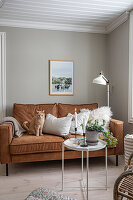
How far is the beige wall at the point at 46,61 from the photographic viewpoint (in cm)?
378

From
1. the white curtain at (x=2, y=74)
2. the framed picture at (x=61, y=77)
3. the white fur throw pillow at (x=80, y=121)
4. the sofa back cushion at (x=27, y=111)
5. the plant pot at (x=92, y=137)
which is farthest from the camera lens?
the framed picture at (x=61, y=77)

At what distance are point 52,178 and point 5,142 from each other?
809mm

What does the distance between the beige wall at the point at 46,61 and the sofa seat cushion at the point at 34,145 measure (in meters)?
1.23

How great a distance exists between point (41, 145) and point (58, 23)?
8.16 feet

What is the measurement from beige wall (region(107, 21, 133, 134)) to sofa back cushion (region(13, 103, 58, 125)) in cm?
126

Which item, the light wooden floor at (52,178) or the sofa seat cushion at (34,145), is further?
the sofa seat cushion at (34,145)

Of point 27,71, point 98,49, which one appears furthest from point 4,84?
point 98,49

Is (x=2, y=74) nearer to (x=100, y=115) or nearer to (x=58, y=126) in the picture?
(x=58, y=126)

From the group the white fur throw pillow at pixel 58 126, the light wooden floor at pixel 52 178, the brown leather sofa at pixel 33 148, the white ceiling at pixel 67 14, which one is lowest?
the light wooden floor at pixel 52 178

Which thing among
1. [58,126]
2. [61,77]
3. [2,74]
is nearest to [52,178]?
[58,126]

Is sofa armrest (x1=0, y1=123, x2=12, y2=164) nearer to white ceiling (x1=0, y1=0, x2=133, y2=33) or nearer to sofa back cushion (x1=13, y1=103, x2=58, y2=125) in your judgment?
sofa back cushion (x1=13, y1=103, x2=58, y2=125)

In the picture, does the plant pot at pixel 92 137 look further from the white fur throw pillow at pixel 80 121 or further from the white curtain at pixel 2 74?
the white curtain at pixel 2 74

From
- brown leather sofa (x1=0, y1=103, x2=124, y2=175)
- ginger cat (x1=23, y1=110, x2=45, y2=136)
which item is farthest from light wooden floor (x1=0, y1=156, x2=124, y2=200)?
ginger cat (x1=23, y1=110, x2=45, y2=136)

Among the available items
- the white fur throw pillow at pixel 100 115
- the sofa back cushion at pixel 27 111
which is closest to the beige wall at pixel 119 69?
the white fur throw pillow at pixel 100 115
